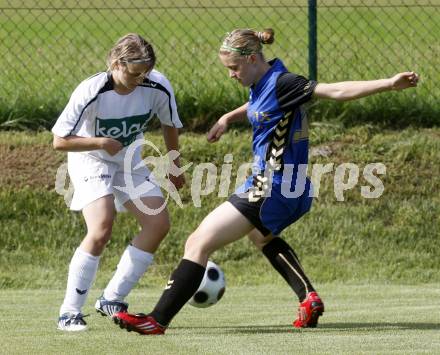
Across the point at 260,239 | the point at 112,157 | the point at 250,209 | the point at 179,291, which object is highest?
the point at 112,157

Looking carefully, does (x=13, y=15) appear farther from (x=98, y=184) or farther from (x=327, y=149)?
(x=98, y=184)

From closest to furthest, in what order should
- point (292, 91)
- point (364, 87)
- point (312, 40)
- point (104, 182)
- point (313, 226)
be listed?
point (364, 87)
point (292, 91)
point (104, 182)
point (313, 226)
point (312, 40)

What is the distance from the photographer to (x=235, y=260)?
8.93 meters

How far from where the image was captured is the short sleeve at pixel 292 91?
5.81 m

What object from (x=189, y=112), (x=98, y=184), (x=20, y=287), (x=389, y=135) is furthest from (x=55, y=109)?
(x=98, y=184)

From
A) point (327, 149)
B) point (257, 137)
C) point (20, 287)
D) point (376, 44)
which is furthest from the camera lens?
point (376, 44)

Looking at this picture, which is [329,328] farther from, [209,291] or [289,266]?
[209,291]

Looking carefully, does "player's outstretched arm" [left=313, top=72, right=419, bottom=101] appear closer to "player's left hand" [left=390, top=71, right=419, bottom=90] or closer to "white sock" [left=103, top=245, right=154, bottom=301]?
"player's left hand" [left=390, top=71, right=419, bottom=90]

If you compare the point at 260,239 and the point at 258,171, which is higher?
the point at 258,171

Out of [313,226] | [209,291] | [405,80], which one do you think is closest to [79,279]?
[209,291]

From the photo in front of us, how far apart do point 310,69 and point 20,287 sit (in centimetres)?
331

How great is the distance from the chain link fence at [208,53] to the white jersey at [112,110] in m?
3.80

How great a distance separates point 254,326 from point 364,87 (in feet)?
5.18

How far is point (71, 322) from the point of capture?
239 inches
